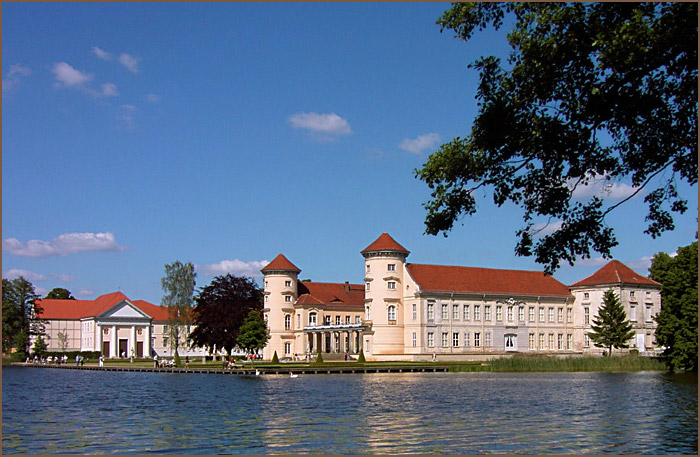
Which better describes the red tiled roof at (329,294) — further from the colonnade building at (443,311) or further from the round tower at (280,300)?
the round tower at (280,300)

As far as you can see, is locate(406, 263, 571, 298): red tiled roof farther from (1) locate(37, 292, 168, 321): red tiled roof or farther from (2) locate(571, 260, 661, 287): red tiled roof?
(1) locate(37, 292, 168, 321): red tiled roof

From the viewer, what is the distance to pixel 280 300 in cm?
8562

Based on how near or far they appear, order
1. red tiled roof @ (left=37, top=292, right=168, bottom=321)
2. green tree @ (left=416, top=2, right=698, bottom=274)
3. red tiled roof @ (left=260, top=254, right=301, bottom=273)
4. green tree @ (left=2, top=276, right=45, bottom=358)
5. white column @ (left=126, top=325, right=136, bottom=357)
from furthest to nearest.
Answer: red tiled roof @ (left=37, top=292, right=168, bottom=321), white column @ (left=126, top=325, right=136, bottom=357), green tree @ (left=2, top=276, right=45, bottom=358), red tiled roof @ (left=260, top=254, right=301, bottom=273), green tree @ (left=416, top=2, right=698, bottom=274)

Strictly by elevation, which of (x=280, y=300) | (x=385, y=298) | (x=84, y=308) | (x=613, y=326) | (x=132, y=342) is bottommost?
(x=132, y=342)

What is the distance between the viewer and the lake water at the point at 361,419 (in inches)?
781

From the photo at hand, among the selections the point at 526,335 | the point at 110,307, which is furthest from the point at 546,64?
the point at 110,307

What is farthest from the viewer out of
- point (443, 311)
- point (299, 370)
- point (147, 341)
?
point (147, 341)

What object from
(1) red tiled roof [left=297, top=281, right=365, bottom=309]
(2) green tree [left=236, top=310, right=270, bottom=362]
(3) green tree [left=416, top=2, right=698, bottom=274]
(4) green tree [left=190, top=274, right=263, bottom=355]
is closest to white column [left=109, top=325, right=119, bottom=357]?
(4) green tree [left=190, top=274, right=263, bottom=355]

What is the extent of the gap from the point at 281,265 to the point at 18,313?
31.6m

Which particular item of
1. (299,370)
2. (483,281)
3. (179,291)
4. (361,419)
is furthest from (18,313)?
(361,419)

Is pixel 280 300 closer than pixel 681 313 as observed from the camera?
No

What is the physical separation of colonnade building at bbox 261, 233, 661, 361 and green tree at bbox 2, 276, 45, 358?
2838 centimetres

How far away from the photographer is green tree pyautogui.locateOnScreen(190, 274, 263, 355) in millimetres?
81938

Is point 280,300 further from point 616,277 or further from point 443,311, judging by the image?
point 616,277
